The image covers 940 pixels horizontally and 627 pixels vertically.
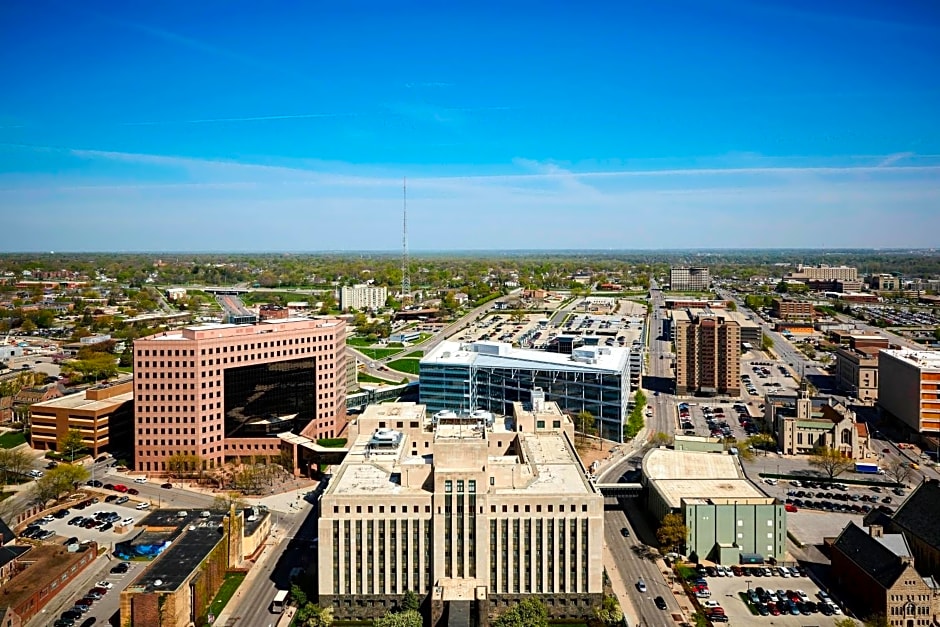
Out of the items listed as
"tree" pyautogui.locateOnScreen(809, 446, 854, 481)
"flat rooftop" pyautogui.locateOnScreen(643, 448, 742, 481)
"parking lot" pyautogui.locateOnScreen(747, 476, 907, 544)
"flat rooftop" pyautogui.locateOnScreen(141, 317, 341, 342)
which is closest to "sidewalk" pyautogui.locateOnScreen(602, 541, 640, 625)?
"flat rooftop" pyautogui.locateOnScreen(643, 448, 742, 481)

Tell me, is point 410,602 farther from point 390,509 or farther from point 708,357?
point 708,357

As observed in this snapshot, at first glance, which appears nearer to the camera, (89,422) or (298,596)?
(298,596)

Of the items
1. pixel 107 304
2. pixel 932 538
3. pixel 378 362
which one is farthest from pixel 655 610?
pixel 107 304

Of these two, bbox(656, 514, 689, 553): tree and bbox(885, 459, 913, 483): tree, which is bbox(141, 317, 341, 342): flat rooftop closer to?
bbox(656, 514, 689, 553): tree

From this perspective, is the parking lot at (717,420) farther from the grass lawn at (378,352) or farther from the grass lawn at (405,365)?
the grass lawn at (378,352)

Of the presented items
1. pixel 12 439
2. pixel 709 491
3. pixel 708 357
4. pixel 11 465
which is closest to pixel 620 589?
pixel 709 491

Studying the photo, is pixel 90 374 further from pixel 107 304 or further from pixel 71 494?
pixel 107 304

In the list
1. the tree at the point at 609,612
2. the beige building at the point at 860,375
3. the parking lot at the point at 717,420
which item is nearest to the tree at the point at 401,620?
the tree at the point at 609,612
